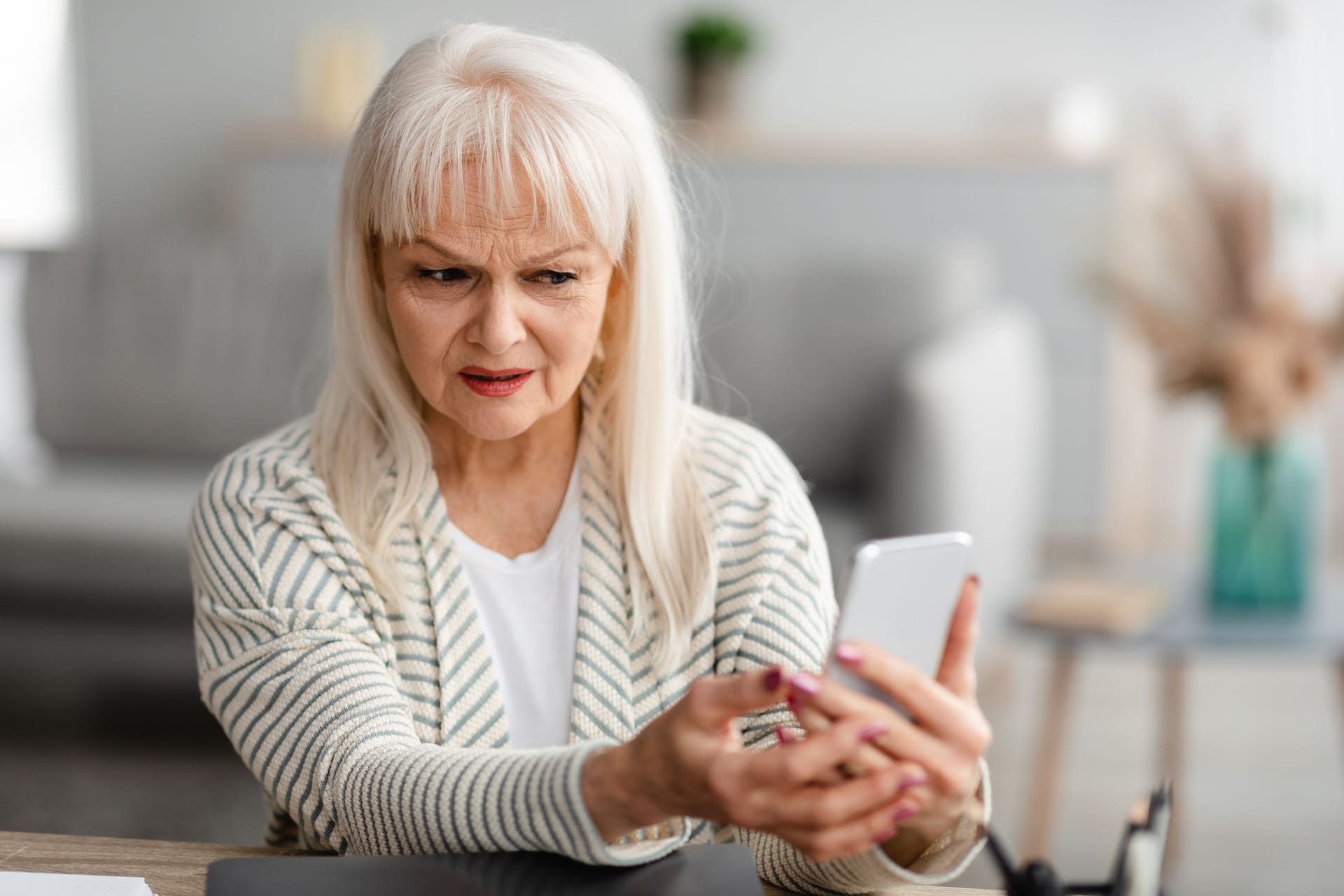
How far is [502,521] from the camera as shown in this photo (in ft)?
3.87

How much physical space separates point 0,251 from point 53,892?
2.57m

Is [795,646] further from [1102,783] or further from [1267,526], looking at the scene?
[1102,783]

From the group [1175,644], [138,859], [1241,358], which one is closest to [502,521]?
[138,859]

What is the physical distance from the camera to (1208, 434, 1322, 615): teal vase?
7.04ft

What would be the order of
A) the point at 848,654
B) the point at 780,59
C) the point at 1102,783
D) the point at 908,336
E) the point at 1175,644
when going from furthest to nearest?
the point at 780,59
the point at 908,336
the point at 1102,783
the point at 1175,644
the point at 848,654

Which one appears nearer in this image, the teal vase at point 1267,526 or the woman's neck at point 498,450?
the woman's neck at point 498,450

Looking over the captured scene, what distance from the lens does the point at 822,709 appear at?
77 cm

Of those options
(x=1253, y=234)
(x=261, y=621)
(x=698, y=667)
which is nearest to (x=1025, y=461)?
(x=1253, y=234)

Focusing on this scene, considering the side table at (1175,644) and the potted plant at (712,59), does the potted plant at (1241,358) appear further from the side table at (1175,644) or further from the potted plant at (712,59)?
the potted plant at (712,59)

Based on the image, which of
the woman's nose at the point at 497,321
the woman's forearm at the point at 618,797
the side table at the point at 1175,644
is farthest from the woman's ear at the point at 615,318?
the side table at the point at 1175,644

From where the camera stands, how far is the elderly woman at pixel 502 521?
939 millimetres

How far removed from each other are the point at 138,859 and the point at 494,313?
0.44m

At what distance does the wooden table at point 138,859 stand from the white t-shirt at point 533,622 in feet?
0.83

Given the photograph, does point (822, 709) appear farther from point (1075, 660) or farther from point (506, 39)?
point (1075, 660)
